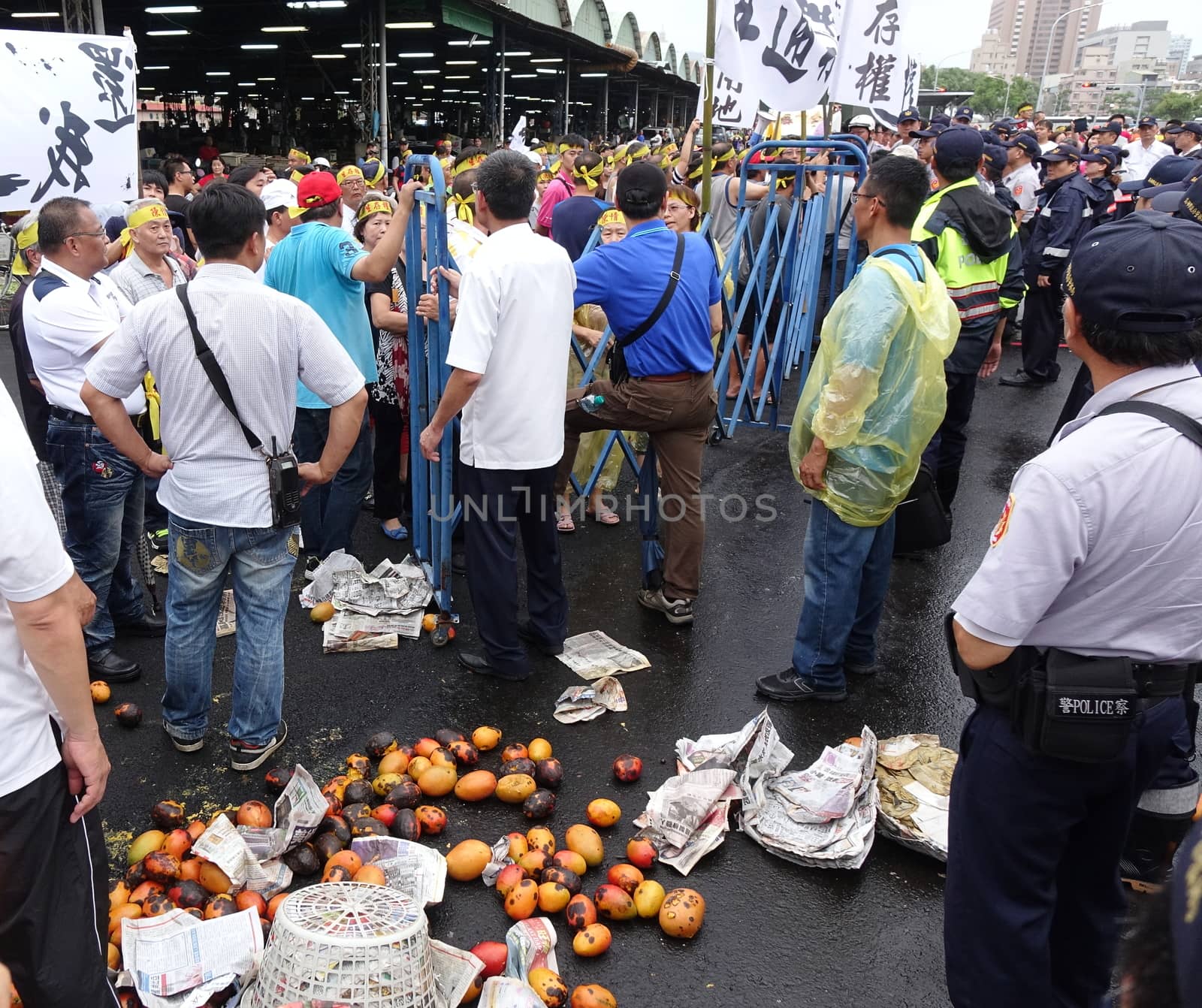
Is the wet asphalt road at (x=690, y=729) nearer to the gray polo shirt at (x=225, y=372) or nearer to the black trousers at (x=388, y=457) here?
the black trousers at (x=388, y=457)

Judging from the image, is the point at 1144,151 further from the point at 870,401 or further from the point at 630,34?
the point at 630,34

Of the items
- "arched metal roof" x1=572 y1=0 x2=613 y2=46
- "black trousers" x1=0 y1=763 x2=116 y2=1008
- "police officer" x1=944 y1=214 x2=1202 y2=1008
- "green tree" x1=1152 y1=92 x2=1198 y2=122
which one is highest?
"green tree" x1=1152 y1=92 x2=1198 y2=122

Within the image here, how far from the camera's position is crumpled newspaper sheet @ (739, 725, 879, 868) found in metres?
3.08

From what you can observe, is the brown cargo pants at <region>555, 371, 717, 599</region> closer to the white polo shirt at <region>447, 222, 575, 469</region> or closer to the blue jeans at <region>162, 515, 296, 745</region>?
the white polo shirt at <region>447, 222, 575, 469</region>

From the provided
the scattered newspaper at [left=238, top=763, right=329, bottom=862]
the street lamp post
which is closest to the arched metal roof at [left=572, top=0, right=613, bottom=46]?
the scattered newspaper at [left=238, top=763, right=329, bottom=862]

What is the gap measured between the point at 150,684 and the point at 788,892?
287 cm

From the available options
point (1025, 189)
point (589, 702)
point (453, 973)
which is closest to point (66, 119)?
point (589, 702)

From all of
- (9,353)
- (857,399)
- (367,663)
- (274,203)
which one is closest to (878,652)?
(857,399)

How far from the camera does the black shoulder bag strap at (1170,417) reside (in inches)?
72.5

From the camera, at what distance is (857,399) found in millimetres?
3492

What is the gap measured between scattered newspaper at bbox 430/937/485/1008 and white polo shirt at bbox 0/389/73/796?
43.0 inches

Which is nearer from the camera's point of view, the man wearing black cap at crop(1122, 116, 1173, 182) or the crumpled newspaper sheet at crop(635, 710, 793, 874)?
the crumpled newspaper sheet at crop(635, 710, 793, 874)

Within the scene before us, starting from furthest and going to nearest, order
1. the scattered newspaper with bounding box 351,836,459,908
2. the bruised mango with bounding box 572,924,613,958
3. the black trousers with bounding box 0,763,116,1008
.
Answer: the scattered newspaper with bounding box 351,836,459,908 < the bruised mango with bounding box 572,924,613,958 < the black trousers with bounding box 0,763,116,1008

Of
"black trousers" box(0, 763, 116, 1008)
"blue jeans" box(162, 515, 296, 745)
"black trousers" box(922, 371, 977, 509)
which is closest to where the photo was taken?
"black trousers" box(0, 763, 116, 1008)
